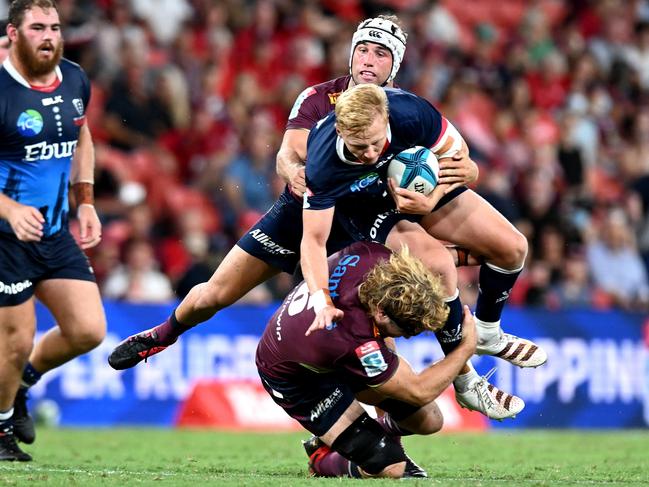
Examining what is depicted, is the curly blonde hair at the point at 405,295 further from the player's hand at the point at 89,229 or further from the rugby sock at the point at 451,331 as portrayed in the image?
the player's hand at the point at 89,229

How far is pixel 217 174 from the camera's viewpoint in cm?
1499

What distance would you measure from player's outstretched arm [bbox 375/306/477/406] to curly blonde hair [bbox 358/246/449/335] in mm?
317

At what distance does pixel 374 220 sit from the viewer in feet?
27.8

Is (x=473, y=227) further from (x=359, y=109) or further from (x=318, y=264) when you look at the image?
(x=359, y=109)

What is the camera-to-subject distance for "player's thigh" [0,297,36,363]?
8.77 m

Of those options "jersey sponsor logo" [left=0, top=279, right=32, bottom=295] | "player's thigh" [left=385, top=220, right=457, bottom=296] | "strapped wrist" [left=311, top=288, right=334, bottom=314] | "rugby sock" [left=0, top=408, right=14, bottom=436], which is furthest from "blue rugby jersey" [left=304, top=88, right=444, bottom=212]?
"rugby sock" [left=0, top=408, right=14, bottom=436]

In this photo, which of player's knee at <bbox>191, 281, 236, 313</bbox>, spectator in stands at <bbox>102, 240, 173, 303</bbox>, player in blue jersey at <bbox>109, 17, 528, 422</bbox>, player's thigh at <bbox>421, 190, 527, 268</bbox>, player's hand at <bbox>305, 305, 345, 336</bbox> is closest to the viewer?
player's hand at <bbox>305, 305, 345, 336</bbox>

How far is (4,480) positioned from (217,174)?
316 inches

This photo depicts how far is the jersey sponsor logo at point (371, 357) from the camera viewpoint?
288 inches

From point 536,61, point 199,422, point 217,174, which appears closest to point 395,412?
point 199,422

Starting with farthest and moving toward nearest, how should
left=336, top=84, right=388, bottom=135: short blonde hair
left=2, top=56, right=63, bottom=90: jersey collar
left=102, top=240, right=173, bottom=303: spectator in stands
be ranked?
left=102, top=240, right=173, bottom=303: spectator in stands → left=2, top=56, right=63, bottom=90: jersey collar → left=336, top=84, right=388, bottom=135: short blonde hair

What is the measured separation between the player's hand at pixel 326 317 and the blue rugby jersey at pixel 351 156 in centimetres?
82

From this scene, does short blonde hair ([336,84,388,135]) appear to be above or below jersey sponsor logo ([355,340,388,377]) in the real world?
above

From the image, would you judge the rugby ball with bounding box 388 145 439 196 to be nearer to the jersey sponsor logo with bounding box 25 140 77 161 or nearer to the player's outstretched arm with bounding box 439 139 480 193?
the player's outstretched arm with bounding box 439 139 480 193
